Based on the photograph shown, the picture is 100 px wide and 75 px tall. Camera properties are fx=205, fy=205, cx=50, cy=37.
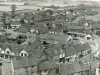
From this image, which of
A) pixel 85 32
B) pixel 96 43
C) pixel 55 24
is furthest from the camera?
pixel 55 24

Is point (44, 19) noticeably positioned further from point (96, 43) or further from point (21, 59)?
point (21, 59)

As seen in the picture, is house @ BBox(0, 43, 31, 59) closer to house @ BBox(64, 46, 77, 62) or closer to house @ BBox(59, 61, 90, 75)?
house @ BBox(64, 46, 77, 62)

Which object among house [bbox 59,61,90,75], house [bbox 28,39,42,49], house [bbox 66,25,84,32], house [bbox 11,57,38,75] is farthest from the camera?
house [bbox 66,25,84,32]

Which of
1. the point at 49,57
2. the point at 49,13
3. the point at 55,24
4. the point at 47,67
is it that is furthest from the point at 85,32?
the point at 49,13

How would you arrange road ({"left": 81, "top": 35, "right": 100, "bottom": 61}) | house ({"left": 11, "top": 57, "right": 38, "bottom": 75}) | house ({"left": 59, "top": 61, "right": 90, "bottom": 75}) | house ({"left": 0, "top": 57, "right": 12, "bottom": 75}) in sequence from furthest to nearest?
road ({"left": 81, "top": 35, "right": 100, "bottom": 61})
house ({"left": 0, "top": 57, "right": 12, "bottom": 75})
house ({"left": 11, "top": 57, "right": 38, "bottom": 75})
house ({"left": 59, "top": 61, "right": 90, "bottom": 75})

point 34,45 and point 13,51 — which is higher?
point 34,45

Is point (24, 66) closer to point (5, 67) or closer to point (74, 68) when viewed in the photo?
point (5, 67)

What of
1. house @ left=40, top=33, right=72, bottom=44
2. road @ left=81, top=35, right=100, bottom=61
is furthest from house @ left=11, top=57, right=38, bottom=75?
house @ left=40, top=33, right=72, bottom=44

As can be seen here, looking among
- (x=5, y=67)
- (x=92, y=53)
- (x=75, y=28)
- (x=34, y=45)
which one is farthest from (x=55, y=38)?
(x=5, y=67)
